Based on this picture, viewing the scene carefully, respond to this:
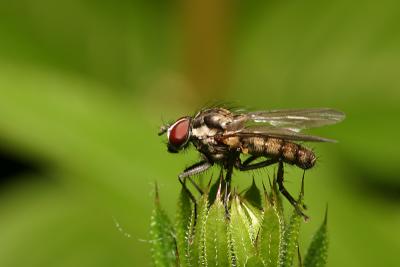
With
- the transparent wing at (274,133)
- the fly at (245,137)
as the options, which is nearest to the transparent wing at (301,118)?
the fly at (245,137)

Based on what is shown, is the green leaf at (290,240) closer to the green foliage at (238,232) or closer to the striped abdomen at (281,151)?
the green foliage at (238,232)

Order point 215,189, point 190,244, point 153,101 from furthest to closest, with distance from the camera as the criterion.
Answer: point 153,101
point 215,189
point 190,244

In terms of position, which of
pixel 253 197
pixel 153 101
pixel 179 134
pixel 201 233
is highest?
pixel 153 101

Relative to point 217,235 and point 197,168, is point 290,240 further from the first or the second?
point 197,168

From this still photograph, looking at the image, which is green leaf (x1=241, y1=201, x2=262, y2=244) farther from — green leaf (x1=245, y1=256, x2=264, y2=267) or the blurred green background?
the blurred green background

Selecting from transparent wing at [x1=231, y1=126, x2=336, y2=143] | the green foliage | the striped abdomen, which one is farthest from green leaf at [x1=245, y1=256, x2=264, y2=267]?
the striped abdomen

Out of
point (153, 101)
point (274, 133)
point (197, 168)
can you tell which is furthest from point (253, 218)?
point (153, 101)

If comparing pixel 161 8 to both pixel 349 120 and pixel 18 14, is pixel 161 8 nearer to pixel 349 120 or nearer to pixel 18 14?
pixel 18 14

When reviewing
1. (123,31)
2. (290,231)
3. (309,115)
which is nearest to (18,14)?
(123,31)
